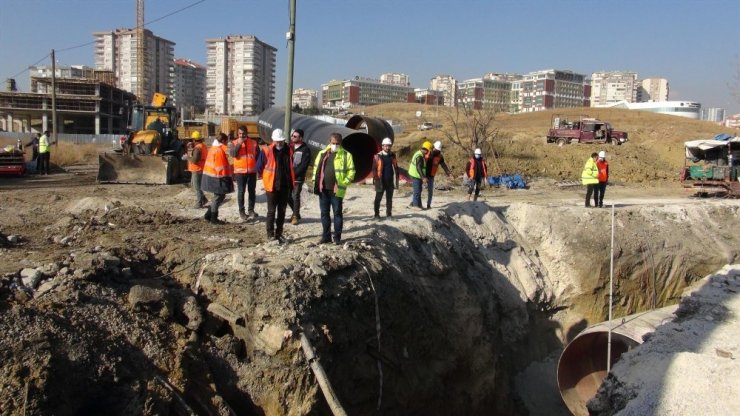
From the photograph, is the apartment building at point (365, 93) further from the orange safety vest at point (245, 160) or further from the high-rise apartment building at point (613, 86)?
the orange safety vest at point (245, 160)

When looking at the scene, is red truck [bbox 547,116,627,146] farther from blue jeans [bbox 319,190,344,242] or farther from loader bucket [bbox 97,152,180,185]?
blue jeans [bbox 319,190,344,242]

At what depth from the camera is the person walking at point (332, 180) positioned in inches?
316

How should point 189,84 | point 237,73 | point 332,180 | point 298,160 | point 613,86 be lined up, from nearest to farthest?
point 332,180 → point 298,160 → point 237,73 → point 189,84 → point 613,86

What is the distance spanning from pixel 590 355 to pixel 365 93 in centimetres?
11244

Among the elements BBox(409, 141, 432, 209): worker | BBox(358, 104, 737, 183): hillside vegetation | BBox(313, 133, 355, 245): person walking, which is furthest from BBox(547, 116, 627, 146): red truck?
BBox(313, 133, 355, 245): person walking

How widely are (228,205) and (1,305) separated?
655 cm

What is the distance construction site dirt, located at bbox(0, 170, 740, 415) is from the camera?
5.04m

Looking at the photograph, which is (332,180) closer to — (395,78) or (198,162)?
(198,162)

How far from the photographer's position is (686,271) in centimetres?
1374

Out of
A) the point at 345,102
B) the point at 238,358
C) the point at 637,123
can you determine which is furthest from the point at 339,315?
the point at 345,102

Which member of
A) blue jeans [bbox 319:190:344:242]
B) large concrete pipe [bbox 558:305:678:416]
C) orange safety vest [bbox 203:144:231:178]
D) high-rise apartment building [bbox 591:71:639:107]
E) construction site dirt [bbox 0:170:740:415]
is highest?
high-rise apartment building [bbox 591:71:639:107]

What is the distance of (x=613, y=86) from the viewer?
445 ft

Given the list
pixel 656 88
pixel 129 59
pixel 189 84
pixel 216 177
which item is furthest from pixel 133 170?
pixel 656 88

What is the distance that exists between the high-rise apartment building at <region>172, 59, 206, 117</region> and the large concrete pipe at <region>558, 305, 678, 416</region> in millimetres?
105524
